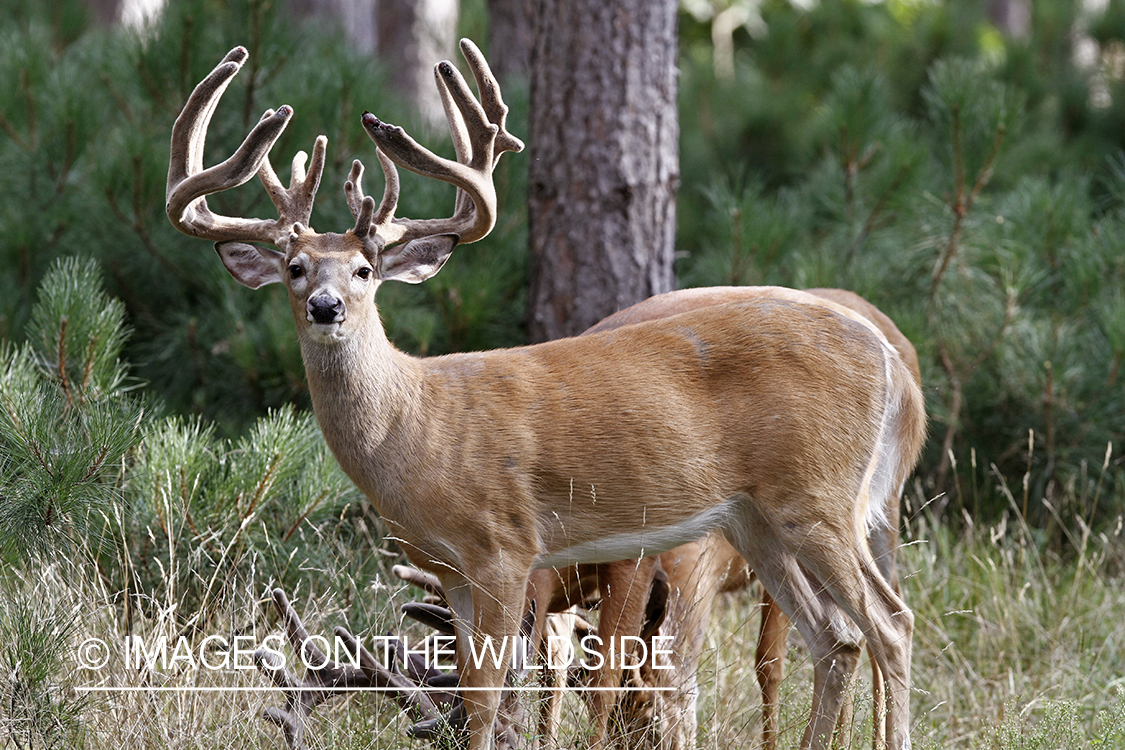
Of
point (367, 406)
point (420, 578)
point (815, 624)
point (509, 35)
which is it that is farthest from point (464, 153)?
point (509, 35)

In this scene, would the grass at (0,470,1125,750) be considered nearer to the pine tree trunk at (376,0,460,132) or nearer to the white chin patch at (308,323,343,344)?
the white chin patch at (308,323,343,344)

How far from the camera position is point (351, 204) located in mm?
3623

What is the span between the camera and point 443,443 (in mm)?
3281

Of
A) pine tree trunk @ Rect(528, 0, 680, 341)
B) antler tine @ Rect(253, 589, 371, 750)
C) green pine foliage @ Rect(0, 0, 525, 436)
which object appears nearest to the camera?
antler tine @ Rect(253, 589, 371, 750)

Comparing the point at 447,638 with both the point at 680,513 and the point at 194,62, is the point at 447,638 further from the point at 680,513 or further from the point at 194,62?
the point at 194,62

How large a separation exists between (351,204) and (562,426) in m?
0.96

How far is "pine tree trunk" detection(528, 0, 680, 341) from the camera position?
508 centimetres

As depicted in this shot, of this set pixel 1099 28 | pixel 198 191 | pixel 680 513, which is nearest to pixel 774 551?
pixel 680 513

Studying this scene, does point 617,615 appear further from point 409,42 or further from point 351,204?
point 409,42

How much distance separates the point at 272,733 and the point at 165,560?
83 centimetres

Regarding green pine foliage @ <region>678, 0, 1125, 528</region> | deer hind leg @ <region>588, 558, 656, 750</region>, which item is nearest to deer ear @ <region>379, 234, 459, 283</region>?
deer hind leg @ <region>588, 558, 656, 750</region>

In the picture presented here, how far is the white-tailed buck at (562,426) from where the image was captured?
3234mm

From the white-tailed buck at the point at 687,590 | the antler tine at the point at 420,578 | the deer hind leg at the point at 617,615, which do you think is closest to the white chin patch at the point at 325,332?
the antler tine at the point at 420,578

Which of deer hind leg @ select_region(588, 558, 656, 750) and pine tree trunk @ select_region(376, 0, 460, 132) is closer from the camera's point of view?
deer hind leg @ select_region(588, 558, 656, 750)
